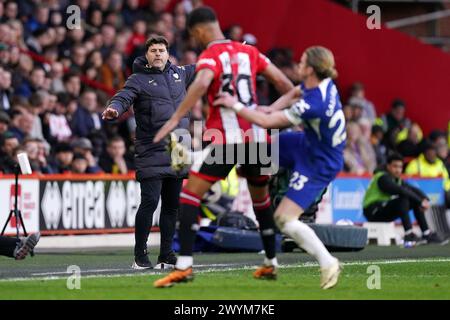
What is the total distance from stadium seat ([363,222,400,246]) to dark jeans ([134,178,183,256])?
7.69 meters

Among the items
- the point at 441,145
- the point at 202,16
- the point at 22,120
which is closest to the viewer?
the point at 202,16

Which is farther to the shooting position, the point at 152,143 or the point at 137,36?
the point at 137,36

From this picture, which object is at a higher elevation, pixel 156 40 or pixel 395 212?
pixel 156 40

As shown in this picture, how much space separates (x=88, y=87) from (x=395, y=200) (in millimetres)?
5395

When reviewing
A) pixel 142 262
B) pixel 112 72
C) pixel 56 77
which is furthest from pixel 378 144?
pixel 142 262

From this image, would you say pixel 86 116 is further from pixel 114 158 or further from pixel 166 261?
pixel 166 261

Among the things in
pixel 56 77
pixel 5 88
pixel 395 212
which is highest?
pixel 56 77

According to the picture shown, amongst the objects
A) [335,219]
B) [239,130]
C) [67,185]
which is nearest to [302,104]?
[239,130]

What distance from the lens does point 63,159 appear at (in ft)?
67.1

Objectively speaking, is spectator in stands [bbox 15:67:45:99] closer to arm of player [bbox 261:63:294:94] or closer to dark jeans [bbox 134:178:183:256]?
dark jeans [bbox 134:178:183:256]

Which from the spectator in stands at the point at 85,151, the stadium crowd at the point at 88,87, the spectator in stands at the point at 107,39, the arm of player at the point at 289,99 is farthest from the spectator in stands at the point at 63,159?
the arm of player at the point at 289,99

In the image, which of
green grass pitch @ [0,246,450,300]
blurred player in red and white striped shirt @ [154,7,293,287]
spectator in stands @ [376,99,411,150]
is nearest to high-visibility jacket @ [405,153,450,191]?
spectator in stands @ [376,99,411,150]

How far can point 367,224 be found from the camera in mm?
21641

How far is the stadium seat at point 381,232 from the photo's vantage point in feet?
70.7
